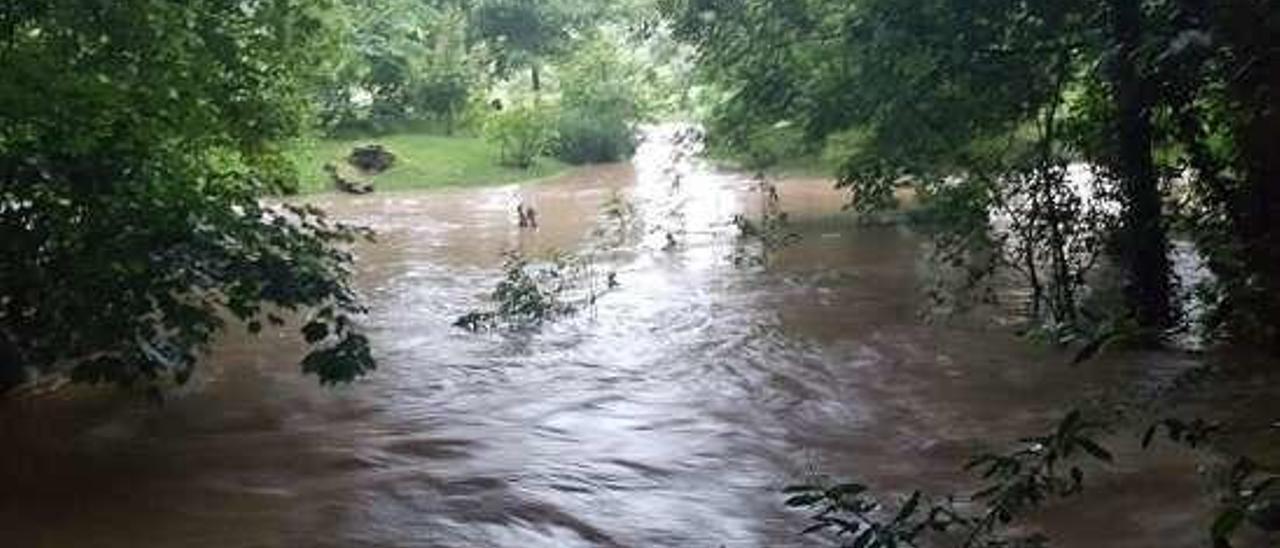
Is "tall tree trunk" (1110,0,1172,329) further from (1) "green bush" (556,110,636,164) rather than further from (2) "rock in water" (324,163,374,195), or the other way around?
(1) "green bush" (556,110,636,164)

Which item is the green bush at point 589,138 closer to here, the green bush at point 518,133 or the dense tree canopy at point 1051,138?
the green bush at point 518,133

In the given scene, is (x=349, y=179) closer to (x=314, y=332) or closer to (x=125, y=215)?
(x=125, y=215)

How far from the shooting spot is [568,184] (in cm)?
2916

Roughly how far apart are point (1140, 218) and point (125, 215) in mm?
6162

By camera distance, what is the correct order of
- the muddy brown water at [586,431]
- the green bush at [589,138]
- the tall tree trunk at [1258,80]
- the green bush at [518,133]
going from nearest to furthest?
the tall tree trunk at [1258,80] → the muddy brown water at [586,431] → the green bush at [518,133] → the green bush at [589,138]

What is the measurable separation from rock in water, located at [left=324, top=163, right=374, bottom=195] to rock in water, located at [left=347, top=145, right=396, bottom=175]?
1.02 ft

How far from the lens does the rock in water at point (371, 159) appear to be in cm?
3012

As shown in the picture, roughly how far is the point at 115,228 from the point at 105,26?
1.03 meters

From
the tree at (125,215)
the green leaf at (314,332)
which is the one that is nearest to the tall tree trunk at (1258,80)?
the green leaf at (314,332)

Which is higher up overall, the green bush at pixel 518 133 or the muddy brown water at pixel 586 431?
the green bush at pixel 518 133

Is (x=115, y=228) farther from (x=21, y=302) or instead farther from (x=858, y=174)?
(x=858, y=174)

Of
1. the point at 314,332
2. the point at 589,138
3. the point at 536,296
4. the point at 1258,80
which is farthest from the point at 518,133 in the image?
the point at 1258,80

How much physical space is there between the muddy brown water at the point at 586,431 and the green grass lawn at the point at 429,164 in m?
15.9

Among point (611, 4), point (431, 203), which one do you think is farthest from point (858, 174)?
point (611, 4)
